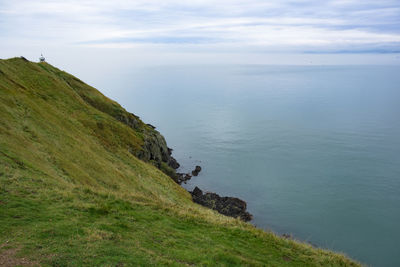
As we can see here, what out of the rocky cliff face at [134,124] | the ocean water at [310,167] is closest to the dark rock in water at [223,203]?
the ocean water at [310,167]

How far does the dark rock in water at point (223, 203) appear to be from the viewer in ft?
173

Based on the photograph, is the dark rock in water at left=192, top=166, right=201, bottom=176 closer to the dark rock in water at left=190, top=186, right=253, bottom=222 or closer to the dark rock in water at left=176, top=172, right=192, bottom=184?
the dark rock in water at left=176, top=172, right=192, bottom=184

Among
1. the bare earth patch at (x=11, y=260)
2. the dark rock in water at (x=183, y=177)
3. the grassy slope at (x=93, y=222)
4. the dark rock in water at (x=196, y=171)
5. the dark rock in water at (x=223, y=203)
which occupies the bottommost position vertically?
the bare earth patch at (x=11, y=260)

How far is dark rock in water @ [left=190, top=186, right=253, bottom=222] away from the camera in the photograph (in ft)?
173

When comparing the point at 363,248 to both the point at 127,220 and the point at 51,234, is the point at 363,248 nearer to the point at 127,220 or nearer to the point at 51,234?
the point at 127,220

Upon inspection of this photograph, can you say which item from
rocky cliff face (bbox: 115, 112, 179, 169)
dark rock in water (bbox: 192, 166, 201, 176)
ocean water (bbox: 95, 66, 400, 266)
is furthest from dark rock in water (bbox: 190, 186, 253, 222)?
dark rock in water (bbox: 192, 166, 201, 176)

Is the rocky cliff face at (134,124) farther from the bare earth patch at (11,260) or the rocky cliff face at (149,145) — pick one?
the bare earth patch at (11,260)

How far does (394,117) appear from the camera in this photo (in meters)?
129

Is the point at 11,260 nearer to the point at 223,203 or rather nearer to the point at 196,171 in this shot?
the point at 223,203

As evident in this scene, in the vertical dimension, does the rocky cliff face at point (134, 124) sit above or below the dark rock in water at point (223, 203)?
above

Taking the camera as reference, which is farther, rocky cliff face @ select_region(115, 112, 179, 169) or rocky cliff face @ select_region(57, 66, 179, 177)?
rocky cliff face @ select_region(57, 66, 179, 177)

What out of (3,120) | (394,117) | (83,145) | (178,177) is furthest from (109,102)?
(394,117)

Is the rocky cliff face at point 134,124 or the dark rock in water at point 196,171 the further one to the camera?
the dark rock in water at point 196,171

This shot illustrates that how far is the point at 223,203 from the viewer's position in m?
55.8
